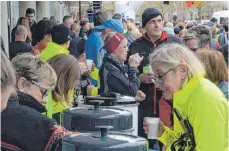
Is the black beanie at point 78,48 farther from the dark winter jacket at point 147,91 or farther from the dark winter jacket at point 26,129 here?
the dark winter jacket at point 26,129

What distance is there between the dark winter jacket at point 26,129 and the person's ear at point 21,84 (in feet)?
1.25

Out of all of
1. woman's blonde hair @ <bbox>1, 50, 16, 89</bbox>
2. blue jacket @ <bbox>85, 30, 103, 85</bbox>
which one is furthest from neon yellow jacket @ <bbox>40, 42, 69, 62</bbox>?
woman's blonde hair @ <bbox>1, 50, 16, 89</bbox>

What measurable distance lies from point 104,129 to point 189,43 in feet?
13.5

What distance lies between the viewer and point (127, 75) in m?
4.92

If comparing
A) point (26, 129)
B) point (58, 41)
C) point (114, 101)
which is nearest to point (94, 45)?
point (58, 41)

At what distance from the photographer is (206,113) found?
274 cm

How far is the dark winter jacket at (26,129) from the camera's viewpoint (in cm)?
242

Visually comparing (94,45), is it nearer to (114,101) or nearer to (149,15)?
(149,15)

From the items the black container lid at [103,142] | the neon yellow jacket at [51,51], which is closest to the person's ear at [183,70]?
the black container lid at [103,142]

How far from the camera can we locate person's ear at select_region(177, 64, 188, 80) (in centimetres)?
291

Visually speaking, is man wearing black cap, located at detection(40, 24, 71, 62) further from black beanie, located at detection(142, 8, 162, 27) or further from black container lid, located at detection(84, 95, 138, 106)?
black container lid, located at detection(84, 95, 138, 106)

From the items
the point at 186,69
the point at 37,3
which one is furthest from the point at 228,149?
the point at 37,3

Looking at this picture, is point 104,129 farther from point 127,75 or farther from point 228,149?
point 127,75

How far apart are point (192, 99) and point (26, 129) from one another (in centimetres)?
89
